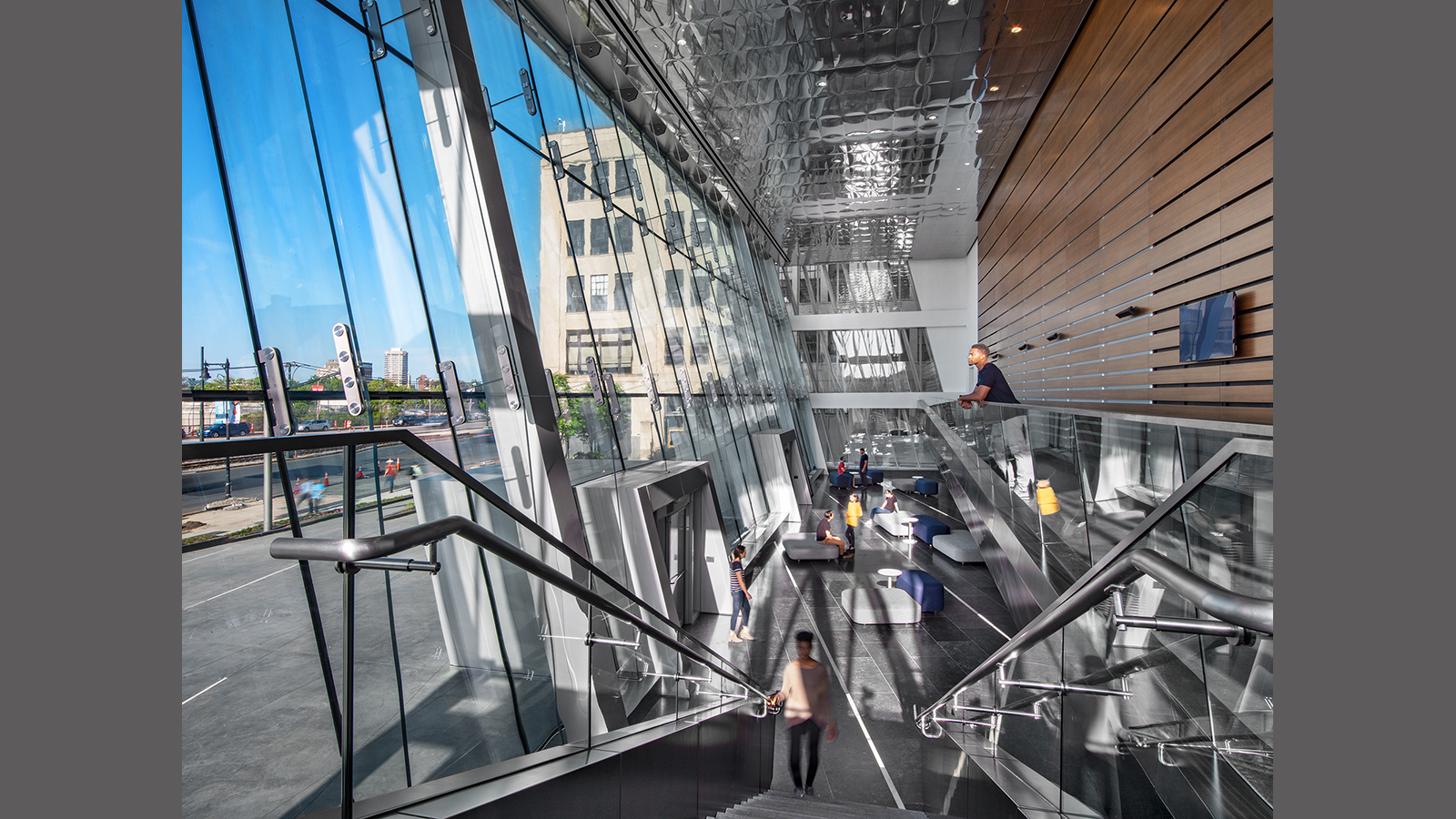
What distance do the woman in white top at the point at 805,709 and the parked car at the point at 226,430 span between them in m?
3.96

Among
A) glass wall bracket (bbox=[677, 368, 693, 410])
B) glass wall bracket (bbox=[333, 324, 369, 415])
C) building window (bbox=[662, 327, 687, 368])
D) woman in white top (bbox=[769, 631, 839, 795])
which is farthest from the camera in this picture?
glass wall bracket (bbox=[677, 368, 693, 410])

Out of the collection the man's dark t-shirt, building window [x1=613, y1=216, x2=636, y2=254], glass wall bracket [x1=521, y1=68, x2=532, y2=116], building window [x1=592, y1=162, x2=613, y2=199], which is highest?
glass wall bracket [x1=521, y1=68, x2=532, y2=116]

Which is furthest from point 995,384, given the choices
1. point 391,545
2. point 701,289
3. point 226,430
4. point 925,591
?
point 391,545

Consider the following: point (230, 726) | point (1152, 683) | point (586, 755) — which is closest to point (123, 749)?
point (230, 726)

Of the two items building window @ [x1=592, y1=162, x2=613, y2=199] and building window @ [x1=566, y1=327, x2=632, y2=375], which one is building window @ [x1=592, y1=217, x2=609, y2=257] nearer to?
building window @ [x1=592, y1=162, x2=613, y2=199]

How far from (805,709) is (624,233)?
6176 mm

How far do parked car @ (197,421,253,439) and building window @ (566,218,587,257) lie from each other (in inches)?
A: 160

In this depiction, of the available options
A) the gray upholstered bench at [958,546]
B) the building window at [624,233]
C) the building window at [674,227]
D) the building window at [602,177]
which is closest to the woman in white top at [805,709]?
the building window at [624,233]

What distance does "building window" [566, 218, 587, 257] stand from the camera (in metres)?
7.01

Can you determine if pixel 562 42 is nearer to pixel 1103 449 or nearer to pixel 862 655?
pixel 1103 449

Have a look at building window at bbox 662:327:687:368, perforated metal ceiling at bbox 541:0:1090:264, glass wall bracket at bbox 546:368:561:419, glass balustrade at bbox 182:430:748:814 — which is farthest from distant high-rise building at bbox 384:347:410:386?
perforated metal ceiling at bbox 541:0:1090:264

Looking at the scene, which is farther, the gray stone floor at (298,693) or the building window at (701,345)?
the building window at (701,345)

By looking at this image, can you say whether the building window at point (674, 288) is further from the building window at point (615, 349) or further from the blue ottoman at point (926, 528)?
the blue ottoman at point (926, 528)

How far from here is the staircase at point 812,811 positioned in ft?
→ 11.8
